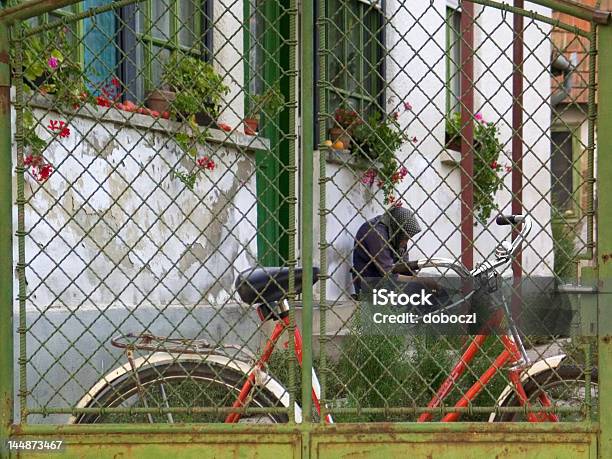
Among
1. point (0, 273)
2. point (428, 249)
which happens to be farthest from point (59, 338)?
point (428, 249)

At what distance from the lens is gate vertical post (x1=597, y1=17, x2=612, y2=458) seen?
4453 mm

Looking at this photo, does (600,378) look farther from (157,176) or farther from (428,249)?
(428,249)

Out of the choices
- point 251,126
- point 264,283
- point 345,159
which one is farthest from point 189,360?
point 345,159

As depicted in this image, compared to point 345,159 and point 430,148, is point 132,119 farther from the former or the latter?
point 430,148

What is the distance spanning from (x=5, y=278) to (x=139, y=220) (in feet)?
9.09

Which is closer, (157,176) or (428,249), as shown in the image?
(157,176)

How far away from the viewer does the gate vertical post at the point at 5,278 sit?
15.2 ft

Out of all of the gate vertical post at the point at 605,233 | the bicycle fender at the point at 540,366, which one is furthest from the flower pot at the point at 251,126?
the gate vertical post at the point at 605,233

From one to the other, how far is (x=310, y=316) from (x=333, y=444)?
468 millimetres

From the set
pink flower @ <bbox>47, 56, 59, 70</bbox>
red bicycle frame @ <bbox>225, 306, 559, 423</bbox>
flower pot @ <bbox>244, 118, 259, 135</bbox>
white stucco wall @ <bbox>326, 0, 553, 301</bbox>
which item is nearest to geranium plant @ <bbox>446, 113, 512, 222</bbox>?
white stucco wall @ <bbox>326, 0, 553, 301</bbox>

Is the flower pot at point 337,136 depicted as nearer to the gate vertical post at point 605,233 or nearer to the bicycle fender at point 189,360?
the bicycle fender at point 189,360

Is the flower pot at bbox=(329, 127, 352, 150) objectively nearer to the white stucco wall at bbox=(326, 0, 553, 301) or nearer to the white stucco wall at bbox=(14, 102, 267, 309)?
the white stucco wall at bbox=(326, 0, 553, 301)

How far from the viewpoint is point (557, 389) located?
5.18m

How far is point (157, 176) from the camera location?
7539 mm
